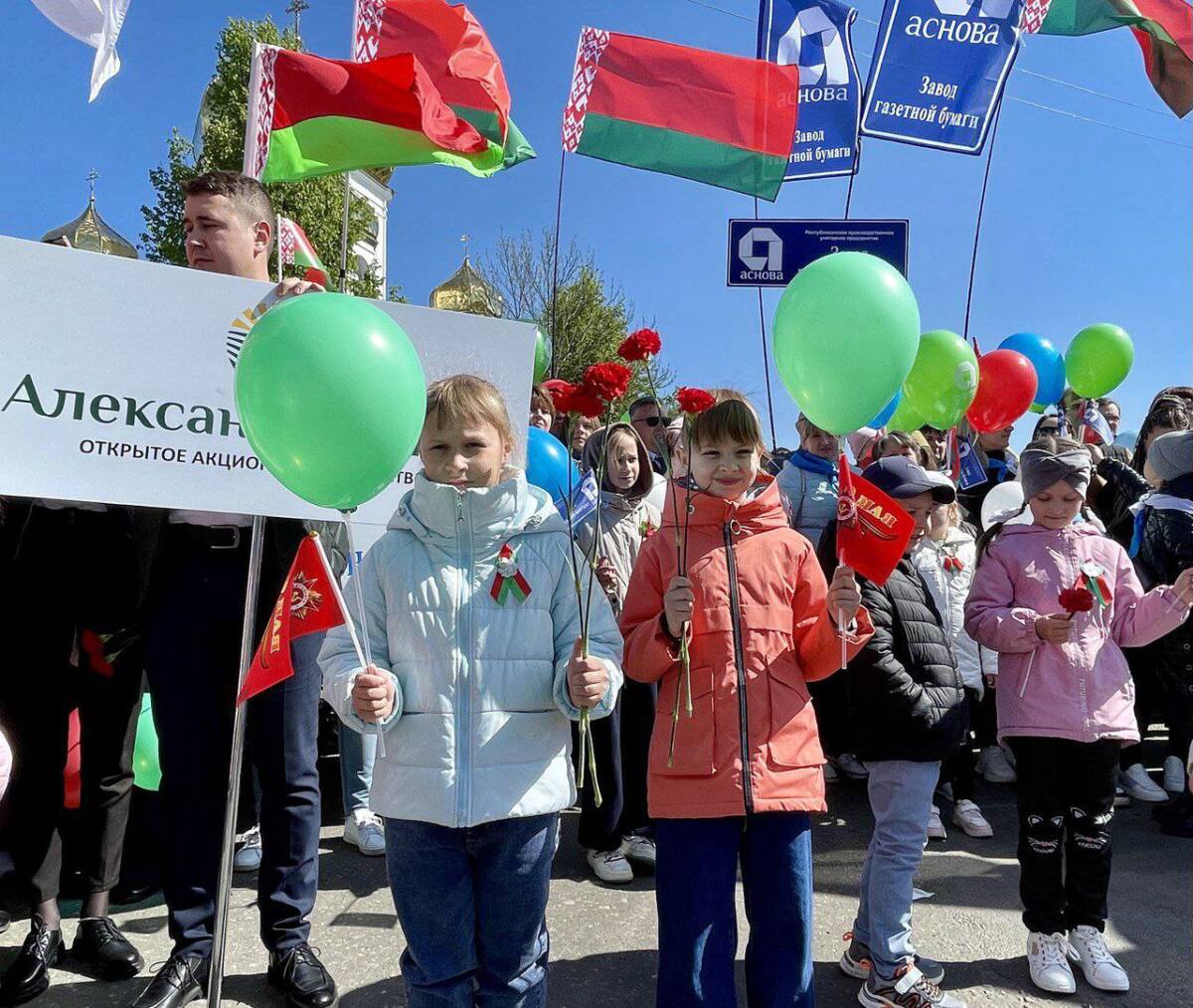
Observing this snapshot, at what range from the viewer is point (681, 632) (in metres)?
2.22

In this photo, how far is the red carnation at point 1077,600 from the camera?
2705mm

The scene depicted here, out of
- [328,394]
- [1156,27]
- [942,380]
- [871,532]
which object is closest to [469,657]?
[328,394]

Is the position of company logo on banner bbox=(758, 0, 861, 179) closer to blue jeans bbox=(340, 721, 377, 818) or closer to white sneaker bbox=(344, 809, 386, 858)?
blue jeans bbox=(340, 721, 377, 818)

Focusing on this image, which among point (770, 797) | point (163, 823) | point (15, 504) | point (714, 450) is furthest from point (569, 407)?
point (15, 504)

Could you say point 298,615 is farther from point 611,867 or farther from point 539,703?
point 611,867

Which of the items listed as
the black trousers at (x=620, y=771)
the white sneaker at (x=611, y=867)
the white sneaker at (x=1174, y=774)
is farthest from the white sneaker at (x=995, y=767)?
the white sneaker at (x=611, y=867)

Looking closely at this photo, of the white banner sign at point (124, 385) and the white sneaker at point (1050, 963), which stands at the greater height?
the white banner sign at point (124, 385)

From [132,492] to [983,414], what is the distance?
17.1 ft

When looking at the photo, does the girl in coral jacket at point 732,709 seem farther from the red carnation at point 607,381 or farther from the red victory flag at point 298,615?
the red victory flag at point 298,615

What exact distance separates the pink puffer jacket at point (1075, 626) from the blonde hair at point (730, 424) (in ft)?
3.99

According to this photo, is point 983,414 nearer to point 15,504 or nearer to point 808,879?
point 808,879

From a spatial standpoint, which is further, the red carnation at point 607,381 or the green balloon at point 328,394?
the red carnation at point 607,381

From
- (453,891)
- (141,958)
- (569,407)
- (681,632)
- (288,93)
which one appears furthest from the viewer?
(288,93)

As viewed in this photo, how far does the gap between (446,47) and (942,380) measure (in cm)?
351
